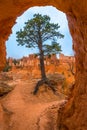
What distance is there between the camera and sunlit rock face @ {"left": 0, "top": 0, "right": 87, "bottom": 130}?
8.09 meters

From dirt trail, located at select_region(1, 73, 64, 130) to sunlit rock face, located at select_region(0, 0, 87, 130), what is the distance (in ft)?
9.96

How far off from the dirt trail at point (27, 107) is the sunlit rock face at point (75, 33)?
3.04 m

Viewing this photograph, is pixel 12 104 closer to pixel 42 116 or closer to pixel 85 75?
pixel 42 116

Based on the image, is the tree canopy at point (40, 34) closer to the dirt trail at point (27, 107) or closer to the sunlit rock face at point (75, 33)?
the dirt trail at point (27, 107)

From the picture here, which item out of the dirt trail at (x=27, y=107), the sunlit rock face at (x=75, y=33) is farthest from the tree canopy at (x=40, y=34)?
the sunlit rock face at (x=75, y=33)

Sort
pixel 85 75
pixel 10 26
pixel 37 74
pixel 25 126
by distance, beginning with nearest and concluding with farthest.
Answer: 1. pixel 85 75
2. pixel 10 26
3. pixel 25 126
4. pixel 37 74

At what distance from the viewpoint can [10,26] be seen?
10359 mm

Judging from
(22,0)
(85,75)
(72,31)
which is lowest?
(85,75)

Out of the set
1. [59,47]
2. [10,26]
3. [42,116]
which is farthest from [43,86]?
[10,26]

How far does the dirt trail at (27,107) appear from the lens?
44.0 feet

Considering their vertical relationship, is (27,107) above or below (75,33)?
below

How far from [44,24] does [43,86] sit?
491 cm

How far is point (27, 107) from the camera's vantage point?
16781 mm

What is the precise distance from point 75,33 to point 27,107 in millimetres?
8643
